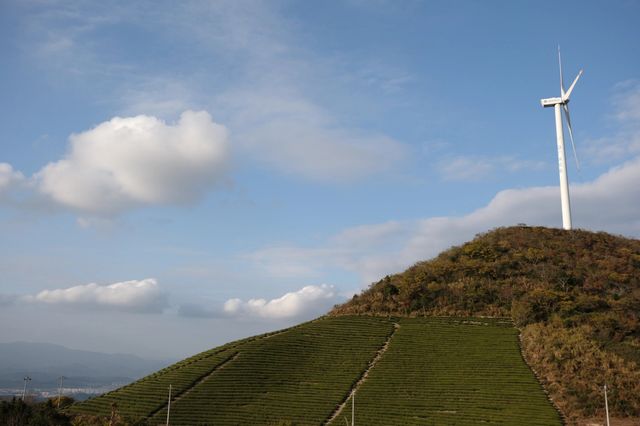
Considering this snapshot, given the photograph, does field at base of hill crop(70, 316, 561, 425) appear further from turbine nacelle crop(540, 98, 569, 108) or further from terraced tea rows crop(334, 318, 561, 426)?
turbine nacelle crop(540, 98, 569, 108)

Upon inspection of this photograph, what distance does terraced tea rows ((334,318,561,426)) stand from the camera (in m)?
56.9

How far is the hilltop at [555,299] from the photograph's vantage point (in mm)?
63594

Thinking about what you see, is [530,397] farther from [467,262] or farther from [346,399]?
[467,262]

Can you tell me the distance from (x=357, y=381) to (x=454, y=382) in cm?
1162

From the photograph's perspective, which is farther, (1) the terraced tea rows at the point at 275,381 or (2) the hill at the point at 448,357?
(1) the terraced tea rows at the point at 275,381

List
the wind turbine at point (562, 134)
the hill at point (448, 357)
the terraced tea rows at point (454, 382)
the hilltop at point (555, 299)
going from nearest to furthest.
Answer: the terraced tea rows at point (454, 382) → the hill at point (448, 357) → the hilltop at point (555, 299) → the wind turbine at point (562, 134)

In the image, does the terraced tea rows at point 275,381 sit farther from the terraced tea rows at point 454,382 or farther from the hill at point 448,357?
the terraced tea rows at point 454,382

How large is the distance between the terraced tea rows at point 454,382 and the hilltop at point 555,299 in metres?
3.09

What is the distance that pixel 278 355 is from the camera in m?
78.4

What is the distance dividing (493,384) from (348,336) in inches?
995

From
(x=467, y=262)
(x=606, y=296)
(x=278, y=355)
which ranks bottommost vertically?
(x=278, y=355)

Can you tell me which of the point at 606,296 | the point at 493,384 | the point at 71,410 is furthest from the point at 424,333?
the point at 71,410

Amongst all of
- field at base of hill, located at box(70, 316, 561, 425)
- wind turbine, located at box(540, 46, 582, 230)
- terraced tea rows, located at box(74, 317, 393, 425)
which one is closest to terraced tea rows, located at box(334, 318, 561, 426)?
field at base of hill, located at box(70, 316, 561, 425)

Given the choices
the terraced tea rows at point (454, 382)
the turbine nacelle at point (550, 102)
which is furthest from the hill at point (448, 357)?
the turbine nacelle at point (550, 102)
